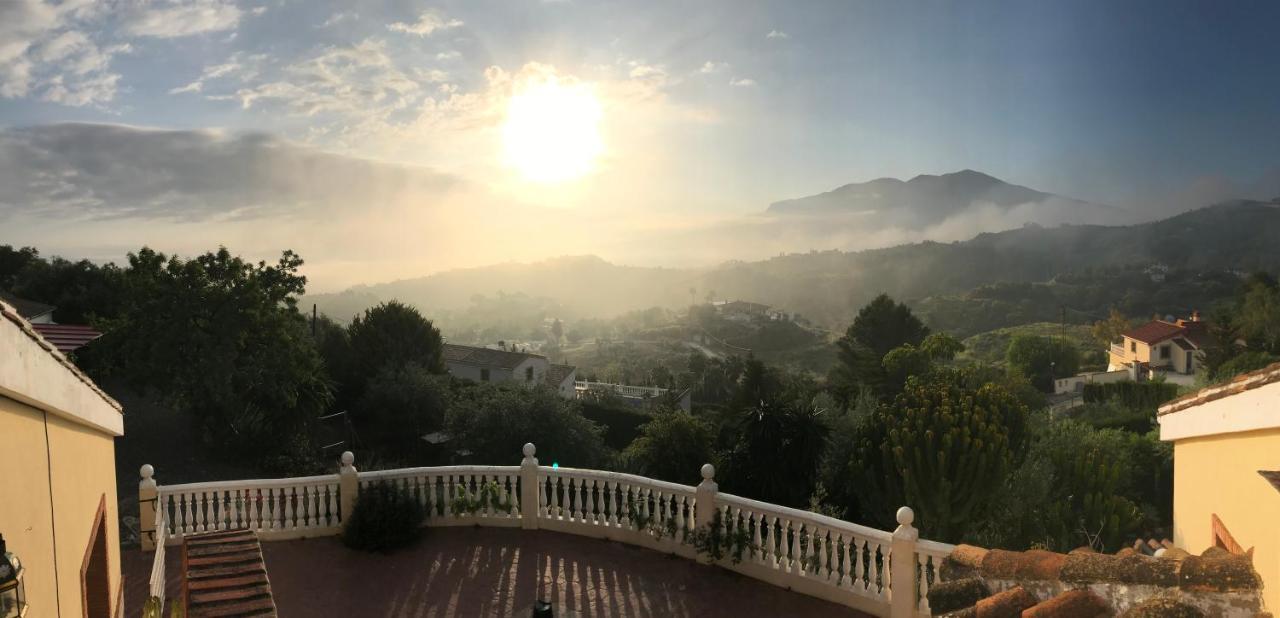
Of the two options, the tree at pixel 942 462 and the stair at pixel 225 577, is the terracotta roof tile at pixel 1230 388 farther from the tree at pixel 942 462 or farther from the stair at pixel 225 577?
the stair at pixel 225 577

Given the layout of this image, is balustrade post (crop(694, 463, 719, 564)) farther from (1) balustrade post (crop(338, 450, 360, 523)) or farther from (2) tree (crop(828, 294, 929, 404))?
(2) tree (crop(828, 294, 929, 404))

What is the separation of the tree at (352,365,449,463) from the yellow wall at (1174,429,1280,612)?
79.0ft

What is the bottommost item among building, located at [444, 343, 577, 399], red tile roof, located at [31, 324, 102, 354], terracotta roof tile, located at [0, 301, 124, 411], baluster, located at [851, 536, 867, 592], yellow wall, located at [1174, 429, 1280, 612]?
building, located at [444, 343, 577, 399]

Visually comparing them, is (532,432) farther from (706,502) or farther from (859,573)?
(859,573)

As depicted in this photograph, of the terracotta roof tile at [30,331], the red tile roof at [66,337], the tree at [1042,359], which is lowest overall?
the tree at [1042,359]

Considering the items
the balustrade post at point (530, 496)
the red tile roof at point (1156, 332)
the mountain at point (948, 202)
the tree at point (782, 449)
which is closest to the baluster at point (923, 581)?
the balustrade post at point (530, 496)

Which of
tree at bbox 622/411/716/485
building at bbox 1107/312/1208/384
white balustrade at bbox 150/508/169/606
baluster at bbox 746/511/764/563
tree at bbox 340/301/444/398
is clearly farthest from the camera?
building at bbox 1107/312/1208/384

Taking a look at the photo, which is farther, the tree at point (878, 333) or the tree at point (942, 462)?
the tree at point (878, 333)

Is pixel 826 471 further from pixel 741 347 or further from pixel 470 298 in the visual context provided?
pixel 470 298

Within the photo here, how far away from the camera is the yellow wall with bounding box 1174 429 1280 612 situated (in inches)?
139

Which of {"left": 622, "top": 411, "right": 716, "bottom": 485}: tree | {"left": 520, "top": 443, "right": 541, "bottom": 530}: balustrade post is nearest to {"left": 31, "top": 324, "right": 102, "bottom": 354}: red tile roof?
{"left": 520, "top": 443, "right": 541, "bottom": 530}: balustrade post

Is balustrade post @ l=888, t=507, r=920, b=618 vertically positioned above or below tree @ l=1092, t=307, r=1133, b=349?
above

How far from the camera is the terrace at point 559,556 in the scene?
7.99m

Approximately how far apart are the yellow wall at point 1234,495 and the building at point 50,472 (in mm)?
5133
